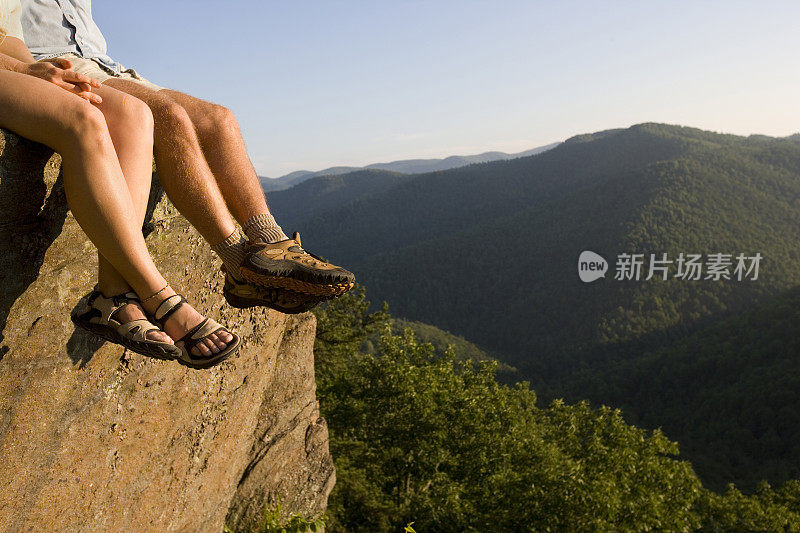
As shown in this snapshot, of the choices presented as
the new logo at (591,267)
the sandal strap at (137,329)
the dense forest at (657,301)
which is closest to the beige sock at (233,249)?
the sandal strap at (137,329)

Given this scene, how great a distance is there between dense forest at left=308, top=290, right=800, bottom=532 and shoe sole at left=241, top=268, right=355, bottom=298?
37.4 ft

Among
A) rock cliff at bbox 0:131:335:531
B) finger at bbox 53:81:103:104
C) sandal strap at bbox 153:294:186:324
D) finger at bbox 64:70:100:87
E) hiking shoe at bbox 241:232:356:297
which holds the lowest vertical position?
rock cliff at bbox 0:131:335:531

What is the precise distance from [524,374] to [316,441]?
90.7 m

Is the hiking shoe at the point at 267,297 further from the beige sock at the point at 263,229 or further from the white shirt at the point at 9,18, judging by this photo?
the white shirt at the point at 9,18

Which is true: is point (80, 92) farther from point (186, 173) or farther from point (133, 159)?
point (186, 173)

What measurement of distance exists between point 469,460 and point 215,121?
598 inches

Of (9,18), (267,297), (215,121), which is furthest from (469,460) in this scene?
(9,18)

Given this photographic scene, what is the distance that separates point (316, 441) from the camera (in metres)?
5.09

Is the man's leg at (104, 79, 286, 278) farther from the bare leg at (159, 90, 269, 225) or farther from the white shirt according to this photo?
the white shirt

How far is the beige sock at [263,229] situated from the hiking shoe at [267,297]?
0.72 feet

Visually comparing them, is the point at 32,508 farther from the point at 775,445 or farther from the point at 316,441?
the point at 775,445

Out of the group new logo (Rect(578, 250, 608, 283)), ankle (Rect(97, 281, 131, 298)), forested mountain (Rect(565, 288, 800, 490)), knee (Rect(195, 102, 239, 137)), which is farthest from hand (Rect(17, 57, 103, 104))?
new logo (Rect(578, 250, 608, 283))

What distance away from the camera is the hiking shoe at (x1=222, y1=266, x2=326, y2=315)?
234 centimetres

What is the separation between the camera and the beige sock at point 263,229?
238 cm
